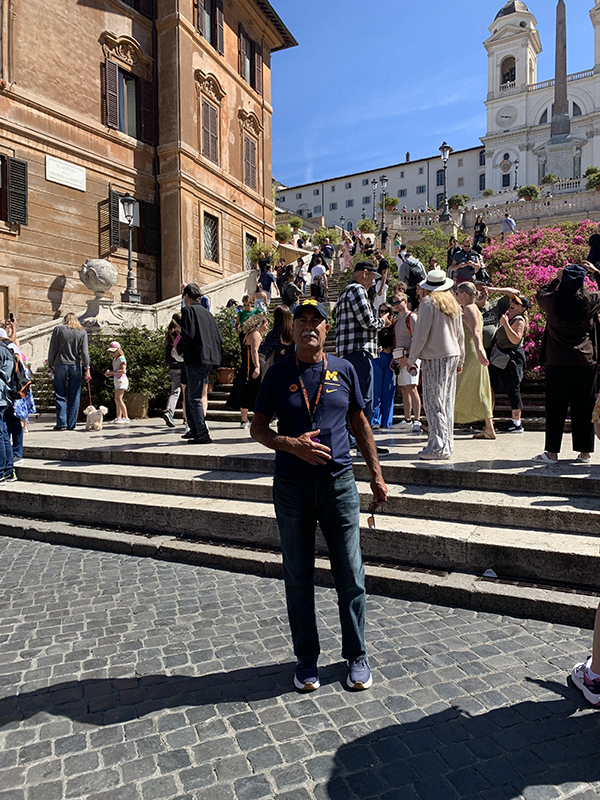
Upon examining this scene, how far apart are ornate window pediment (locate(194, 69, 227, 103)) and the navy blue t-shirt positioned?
2255 cm

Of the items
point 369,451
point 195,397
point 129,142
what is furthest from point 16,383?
point 129,142

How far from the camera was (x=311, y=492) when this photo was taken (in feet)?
9.58

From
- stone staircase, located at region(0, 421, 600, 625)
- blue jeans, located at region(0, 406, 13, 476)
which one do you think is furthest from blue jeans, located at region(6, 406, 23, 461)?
stone staircase, located at region(0, 421, 600, 625)

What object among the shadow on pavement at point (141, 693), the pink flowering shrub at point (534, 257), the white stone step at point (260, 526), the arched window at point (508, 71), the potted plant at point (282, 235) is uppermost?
the arched window at point (508, 71)

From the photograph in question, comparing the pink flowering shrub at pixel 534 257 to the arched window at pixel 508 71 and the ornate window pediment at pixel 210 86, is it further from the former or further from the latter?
the arched window at pixel 508 71

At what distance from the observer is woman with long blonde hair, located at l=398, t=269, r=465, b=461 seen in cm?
582

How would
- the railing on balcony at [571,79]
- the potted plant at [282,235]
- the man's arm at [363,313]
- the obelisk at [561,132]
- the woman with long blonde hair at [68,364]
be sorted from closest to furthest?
the man's arm at [363,313], the woman with long blonde hair at [68,364], the potted plant at [282,235], the obelisk at [561,132], the railing on balcony at [571,79]

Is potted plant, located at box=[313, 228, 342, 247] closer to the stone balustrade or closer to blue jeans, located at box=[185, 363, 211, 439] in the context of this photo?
the stone balustrade

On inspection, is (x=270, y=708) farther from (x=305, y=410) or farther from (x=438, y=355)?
(x=438, y=355)

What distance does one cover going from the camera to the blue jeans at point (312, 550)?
293cm

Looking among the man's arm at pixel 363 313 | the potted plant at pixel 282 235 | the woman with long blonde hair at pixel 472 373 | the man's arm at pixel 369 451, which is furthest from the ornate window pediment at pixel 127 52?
the man's arm at pixel 369 451

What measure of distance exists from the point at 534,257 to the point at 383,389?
10394 millimetres

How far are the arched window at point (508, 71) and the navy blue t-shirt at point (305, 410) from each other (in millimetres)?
79316

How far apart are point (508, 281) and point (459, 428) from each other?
771 centimetres
